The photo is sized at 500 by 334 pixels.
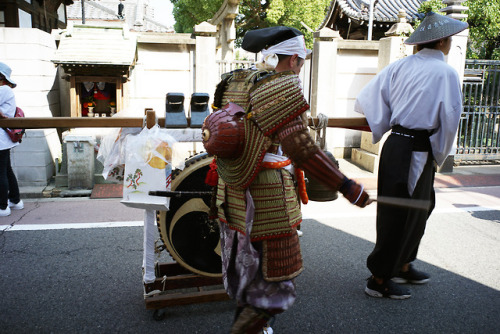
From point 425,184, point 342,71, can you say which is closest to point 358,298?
point 425,184

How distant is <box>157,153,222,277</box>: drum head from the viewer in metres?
2.97

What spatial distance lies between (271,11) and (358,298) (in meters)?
18.3

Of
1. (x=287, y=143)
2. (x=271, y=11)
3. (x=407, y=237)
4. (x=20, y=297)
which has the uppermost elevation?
(x=271, y=11)

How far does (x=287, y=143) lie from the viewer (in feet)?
6.56

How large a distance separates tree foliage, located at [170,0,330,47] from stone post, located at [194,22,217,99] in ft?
37.8

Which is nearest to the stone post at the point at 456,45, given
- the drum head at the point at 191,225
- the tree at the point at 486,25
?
the tree at the point at 486,25

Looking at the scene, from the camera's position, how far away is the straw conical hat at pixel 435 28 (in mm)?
2879

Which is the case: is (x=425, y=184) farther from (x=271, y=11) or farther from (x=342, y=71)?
(x=271, y=11)

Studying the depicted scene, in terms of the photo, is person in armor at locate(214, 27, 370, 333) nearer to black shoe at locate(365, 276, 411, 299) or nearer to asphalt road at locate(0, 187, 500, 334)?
asphalt road at locate(0, 187, 500, 334)

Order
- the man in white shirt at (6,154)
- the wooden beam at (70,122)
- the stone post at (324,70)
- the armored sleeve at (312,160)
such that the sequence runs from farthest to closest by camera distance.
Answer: the stone post at (324,70)
the man in white shirt at (6,154)
the wooden beam at (70,122)
the armored sleeve at (312,160)

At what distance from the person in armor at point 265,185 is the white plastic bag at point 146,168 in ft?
1.93

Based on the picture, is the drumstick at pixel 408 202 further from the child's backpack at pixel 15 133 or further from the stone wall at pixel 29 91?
the stone wall at pixel 29 91

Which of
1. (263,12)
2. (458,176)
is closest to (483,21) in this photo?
(458,176)

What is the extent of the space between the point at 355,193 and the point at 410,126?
48.9 inches
